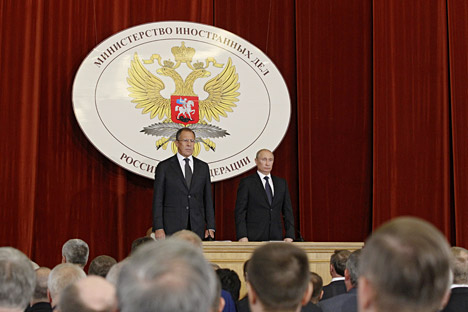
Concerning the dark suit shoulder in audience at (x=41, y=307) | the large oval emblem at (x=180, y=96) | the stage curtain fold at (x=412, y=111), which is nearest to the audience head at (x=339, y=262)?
the dark suit shoulder in audience at (x=41, y=307)

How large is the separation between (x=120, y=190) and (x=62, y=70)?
1.23 m

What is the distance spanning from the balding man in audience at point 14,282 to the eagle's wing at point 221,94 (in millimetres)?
5101

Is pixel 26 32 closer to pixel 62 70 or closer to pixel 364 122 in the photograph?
Answer: pixel 62 70

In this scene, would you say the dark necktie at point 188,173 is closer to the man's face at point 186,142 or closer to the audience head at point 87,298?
the man's face at point 186,142

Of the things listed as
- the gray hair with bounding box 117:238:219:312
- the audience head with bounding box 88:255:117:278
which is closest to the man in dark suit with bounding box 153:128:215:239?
the audience head with bounding box 88:255:117:278

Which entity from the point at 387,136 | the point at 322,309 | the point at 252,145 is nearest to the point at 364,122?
the point at 387,136

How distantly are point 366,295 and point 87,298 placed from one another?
676mm

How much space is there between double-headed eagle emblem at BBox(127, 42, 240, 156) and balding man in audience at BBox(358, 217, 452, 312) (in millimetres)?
5449

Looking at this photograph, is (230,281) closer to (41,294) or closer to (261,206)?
(41,294)

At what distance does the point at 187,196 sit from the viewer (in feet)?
19.0

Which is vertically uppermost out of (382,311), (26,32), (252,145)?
(26,32)

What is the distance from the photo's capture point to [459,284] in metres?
3.25

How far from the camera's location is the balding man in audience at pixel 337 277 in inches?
158

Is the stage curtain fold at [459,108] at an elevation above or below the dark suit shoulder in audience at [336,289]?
above
